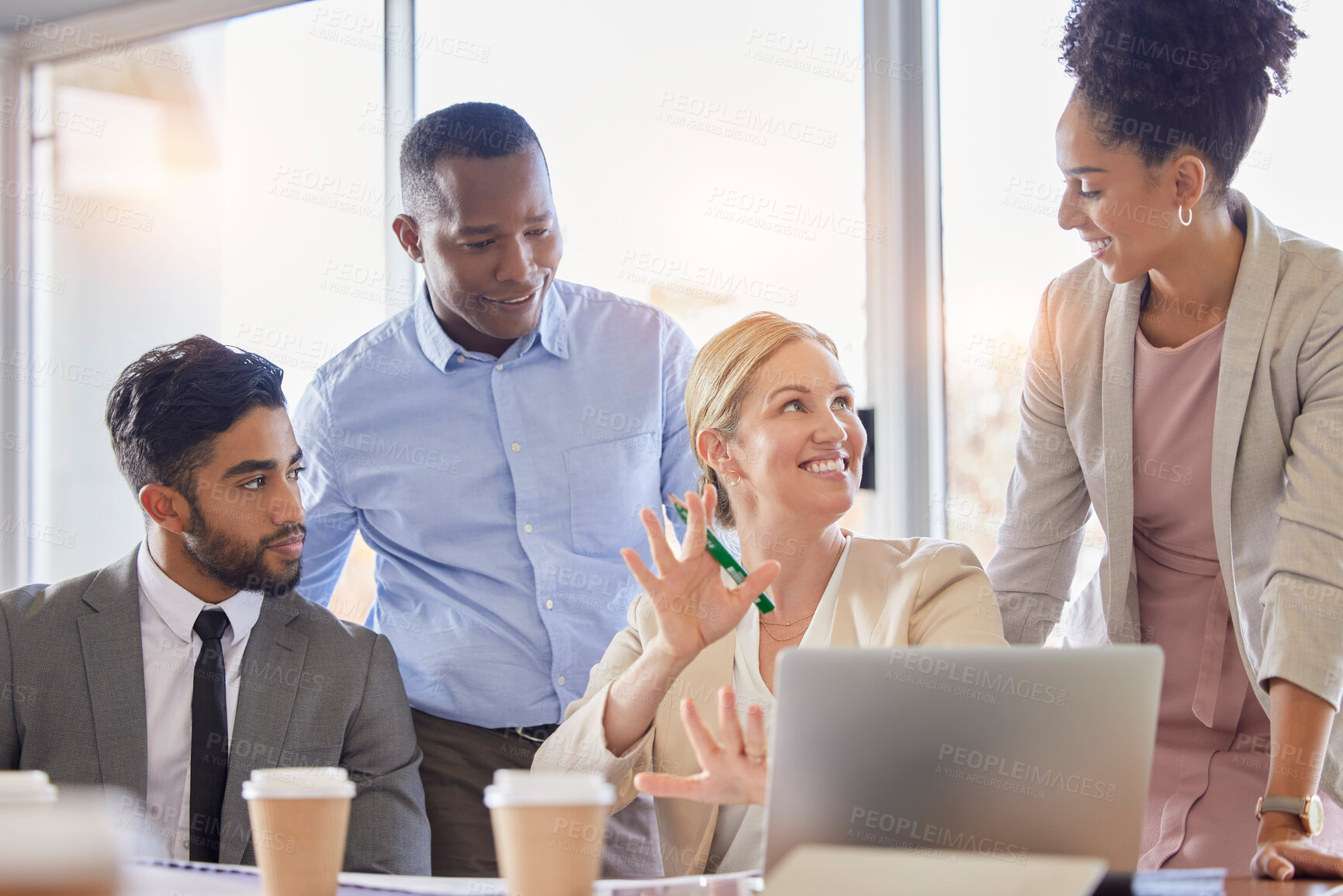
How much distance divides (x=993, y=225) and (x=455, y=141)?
132cm

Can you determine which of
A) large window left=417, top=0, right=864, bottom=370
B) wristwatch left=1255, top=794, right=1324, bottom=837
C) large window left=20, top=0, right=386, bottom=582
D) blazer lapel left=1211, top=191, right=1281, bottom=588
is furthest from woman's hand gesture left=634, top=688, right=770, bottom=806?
large window left=20, top=0, right=386, bottom=582

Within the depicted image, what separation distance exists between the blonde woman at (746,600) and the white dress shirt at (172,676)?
0.65m

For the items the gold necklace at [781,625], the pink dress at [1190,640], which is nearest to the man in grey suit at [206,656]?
the gold necklace at [781,625]

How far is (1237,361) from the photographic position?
1771mm

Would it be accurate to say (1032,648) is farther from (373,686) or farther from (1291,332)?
(373,686)

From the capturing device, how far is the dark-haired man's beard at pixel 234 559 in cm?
206

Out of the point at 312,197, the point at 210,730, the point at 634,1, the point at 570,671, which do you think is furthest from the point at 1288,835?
the point at 312,197

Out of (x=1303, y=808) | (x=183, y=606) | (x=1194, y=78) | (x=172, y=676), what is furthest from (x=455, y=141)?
(x=1303, y=808)

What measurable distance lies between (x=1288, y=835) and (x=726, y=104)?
7.11 ft

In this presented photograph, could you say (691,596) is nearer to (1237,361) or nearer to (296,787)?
(296,787)

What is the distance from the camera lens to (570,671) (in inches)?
90.6

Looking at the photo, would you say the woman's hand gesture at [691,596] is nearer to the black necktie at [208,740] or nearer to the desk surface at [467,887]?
the desk surface at [467,887]

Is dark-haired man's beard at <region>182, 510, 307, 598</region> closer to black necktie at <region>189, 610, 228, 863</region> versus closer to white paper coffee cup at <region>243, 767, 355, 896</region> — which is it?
black necktie at <region>189, 610, 228, 863</region>

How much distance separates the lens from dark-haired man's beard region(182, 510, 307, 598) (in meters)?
2.06
